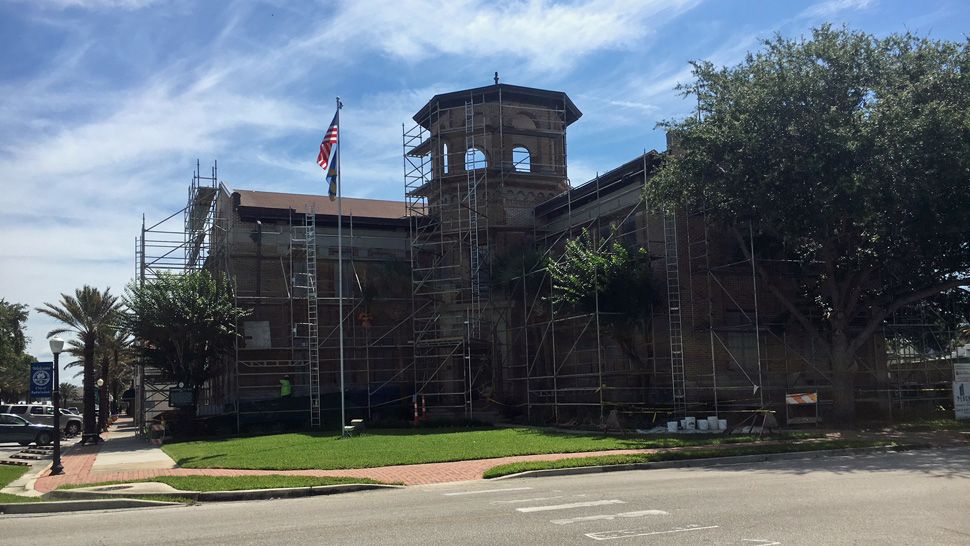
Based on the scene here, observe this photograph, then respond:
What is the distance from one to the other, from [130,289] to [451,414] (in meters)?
14.0

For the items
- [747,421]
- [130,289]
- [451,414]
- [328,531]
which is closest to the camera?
[328,531]

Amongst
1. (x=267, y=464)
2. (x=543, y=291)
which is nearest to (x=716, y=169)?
(x=543, y=291)

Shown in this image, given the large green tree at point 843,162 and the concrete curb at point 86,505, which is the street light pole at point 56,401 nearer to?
the concrete curb at point 86,505

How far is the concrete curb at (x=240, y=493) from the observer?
14523 mm

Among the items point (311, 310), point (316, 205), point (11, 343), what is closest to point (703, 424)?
point (311, 310)

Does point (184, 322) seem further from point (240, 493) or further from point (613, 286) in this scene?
point (240, 493)

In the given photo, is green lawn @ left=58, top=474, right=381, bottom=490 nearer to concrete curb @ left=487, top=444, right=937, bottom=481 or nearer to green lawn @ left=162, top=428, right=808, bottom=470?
green lawn @ left=162, top=428, right=808, bottom=470

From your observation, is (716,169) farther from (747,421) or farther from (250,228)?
(250,228)

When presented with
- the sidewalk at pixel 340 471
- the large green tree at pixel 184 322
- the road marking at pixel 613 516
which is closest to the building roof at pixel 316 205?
the large green tree at pixel 184 322

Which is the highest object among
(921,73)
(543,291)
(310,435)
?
(921,73)

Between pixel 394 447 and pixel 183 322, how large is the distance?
13842mm

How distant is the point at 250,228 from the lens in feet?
122

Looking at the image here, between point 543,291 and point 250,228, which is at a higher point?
point 250,228

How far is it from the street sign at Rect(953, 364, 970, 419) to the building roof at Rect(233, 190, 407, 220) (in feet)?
79.9
